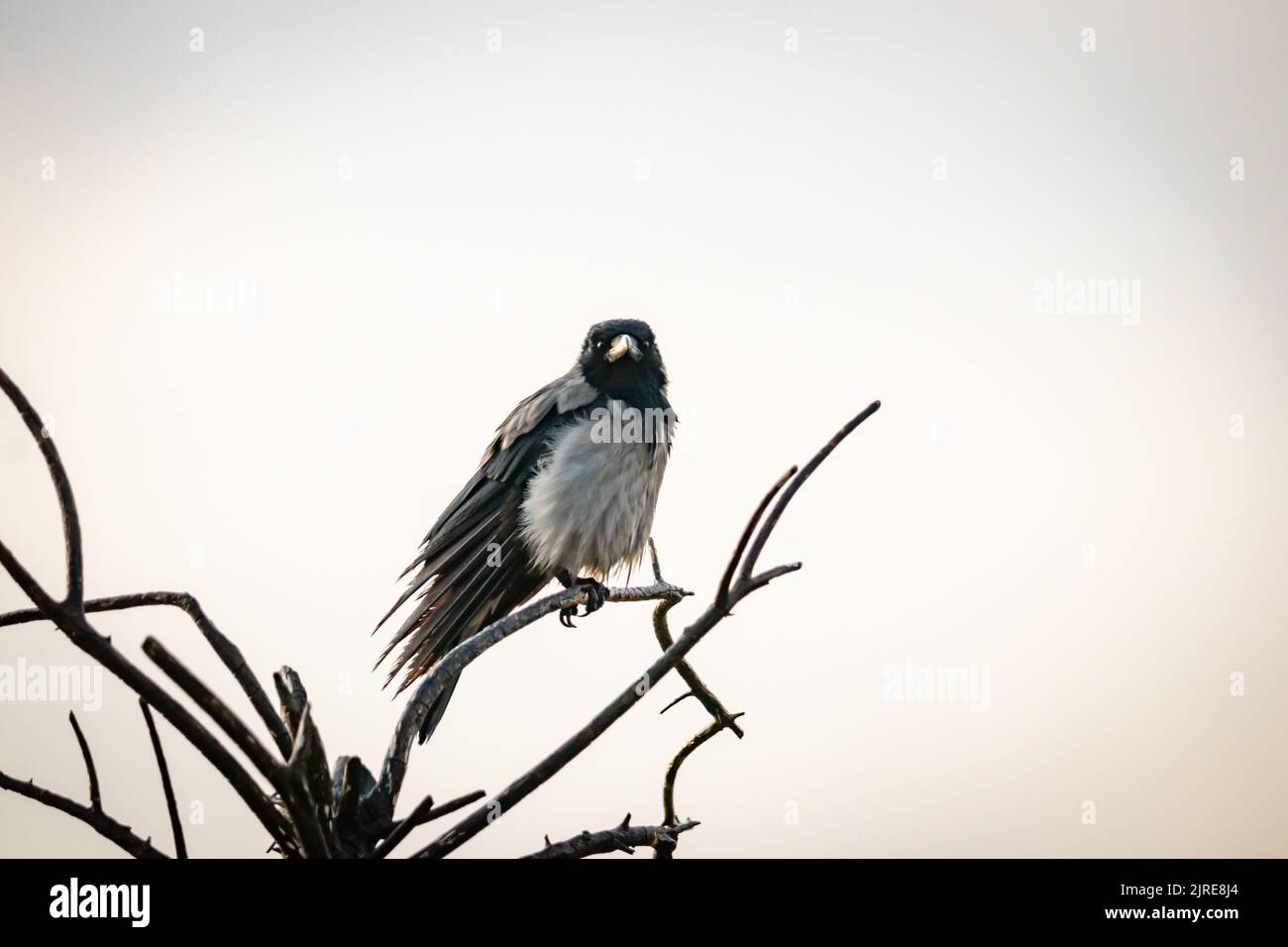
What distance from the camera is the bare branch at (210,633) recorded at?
2.53 m

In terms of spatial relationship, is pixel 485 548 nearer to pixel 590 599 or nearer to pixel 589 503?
pixel 589 503

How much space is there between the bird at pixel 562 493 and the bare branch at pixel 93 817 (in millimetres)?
2458

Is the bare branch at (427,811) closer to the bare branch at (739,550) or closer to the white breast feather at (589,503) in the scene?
the bare branch at (739,550)

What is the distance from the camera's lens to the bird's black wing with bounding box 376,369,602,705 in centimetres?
509

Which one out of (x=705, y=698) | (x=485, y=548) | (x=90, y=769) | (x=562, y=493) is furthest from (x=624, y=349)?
(x=90, y=769)

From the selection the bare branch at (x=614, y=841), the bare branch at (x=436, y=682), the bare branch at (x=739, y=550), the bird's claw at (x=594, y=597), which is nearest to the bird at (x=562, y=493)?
the bird's claw at (x=594, y=597)

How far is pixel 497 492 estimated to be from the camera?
6.07 meters

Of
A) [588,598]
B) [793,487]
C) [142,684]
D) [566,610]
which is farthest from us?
[566,610]

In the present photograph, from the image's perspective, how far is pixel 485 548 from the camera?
5.70 m

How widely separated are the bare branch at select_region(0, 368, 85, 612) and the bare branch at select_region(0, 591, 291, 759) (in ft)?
1.03

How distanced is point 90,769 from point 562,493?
3274 mm
